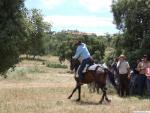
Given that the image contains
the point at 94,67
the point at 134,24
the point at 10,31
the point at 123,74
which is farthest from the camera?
the point at 134,24

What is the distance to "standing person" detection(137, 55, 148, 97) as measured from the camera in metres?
21.6

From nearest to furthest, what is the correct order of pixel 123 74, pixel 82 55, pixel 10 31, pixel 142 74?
pixel 10 31 → pixel 82 55 → pixel 142 74 → pixel 123 74

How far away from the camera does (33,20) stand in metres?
15.1

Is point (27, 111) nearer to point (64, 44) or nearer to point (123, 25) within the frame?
point (123, 25)

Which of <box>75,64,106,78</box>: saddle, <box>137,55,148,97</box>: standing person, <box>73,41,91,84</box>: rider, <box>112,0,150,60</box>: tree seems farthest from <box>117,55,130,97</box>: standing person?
<box>73,41,91,84</box>: rider

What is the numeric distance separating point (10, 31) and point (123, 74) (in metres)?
11.9

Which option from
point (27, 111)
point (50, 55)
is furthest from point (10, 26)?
point (50, 55)

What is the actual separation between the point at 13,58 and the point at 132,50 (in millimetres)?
14566

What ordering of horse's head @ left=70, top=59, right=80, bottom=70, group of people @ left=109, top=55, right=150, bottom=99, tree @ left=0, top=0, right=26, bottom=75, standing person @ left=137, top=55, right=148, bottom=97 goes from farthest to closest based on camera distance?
group of people @ left=109, top=55, right=150, bottom=99
standing person @ left=137, top=55, right=148, bottom=97
horse's head @ left=70, top=59, right=80, bottom=70
tree @ left=0, top=0, right=26, bottom=75

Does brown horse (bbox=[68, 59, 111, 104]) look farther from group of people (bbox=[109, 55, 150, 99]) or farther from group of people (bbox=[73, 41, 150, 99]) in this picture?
group of people (bbox=[109, 55, 150, 99])

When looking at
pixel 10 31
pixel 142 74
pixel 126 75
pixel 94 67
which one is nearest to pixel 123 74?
pixel 126 75

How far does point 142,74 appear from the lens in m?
22.5

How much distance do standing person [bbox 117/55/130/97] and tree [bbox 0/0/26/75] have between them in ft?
34.4

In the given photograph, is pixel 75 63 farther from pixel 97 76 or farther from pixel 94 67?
pixel 97 76
